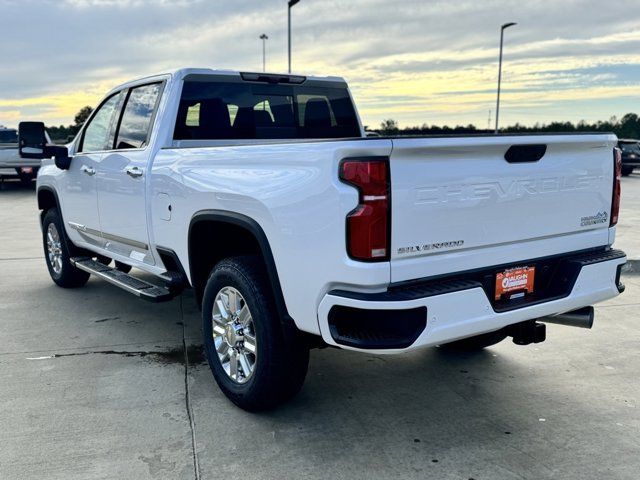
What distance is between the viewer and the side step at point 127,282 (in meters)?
4.48

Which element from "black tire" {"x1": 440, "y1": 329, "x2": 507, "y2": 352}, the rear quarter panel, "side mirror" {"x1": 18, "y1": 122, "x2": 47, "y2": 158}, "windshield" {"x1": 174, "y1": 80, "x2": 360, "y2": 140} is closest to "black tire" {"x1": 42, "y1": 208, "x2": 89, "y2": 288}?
"side mirror" {"x1": 18, "y1": 122, "x2": 47, "y2": 158}

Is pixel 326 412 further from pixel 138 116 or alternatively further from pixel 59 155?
pixel 59 155

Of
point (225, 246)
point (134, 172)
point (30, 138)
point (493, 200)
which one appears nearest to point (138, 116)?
point (134, 172)

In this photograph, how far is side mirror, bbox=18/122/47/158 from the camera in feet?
18.5

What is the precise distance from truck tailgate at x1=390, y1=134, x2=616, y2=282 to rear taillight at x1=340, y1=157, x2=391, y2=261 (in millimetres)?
47

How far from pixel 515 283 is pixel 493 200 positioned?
0.49 meters

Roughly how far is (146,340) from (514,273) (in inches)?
119

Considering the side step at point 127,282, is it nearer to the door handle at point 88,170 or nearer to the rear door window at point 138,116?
the door handle at point 88,170

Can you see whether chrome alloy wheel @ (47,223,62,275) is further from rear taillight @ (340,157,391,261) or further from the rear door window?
rear taillight @ (340,157,391,261)

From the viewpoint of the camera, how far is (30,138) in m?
5.66

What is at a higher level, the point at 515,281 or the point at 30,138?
the point at 30,138

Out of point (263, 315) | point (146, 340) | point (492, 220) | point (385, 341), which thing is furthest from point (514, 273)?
point (146, 340)

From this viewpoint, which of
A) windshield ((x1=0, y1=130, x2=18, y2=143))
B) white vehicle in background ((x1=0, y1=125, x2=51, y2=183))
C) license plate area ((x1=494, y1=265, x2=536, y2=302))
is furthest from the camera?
windshield ((x1=0, y1=130, x2=18, y2=143))

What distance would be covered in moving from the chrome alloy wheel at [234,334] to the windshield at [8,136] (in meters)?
17.7
